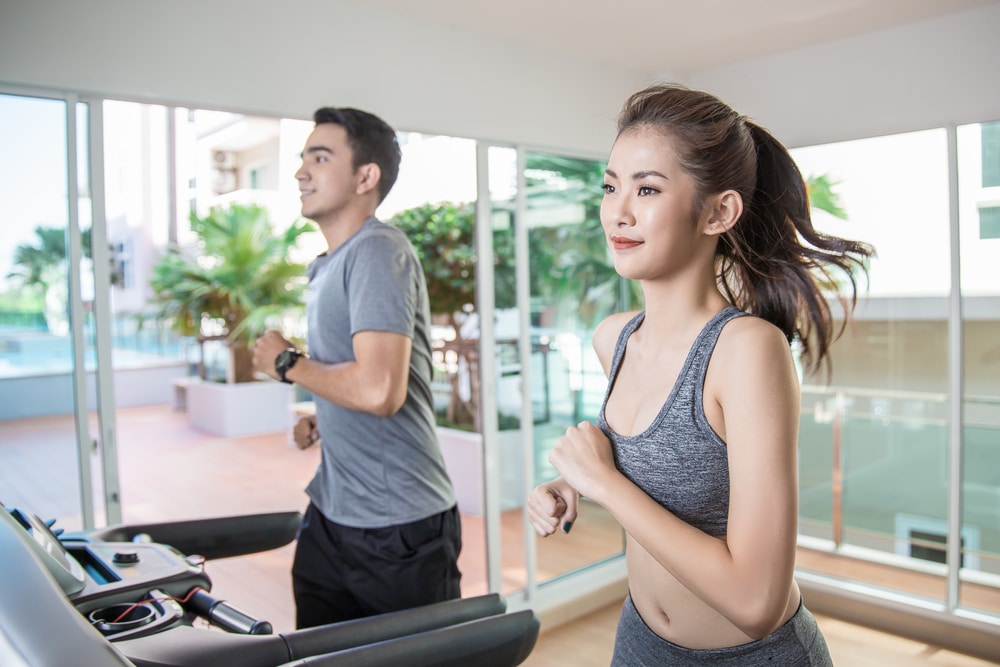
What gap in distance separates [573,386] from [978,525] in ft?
6.15

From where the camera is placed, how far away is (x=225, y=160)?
9.13 m

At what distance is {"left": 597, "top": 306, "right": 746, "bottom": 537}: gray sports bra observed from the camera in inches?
40.7

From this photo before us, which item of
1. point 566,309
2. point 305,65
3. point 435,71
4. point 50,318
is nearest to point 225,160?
point 566,309

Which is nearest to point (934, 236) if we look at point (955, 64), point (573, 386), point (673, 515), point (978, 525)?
point (955, 64)

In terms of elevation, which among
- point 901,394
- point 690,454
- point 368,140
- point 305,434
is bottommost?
point 901,394

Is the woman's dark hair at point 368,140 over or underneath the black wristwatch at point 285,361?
over

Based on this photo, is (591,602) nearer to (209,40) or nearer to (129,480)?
(209,40)

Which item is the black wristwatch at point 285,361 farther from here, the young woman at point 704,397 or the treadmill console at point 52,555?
the young woman at point 704,397

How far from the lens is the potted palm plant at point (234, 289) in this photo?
686 cm

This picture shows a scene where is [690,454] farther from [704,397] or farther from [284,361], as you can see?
[284,361]

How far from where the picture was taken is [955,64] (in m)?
3.27

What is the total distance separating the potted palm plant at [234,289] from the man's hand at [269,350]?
16.9ft

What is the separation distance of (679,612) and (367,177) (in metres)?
1.24

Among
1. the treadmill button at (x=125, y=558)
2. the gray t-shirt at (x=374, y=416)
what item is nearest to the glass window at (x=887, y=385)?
the gray t-shirt at (x=374, y=416)
